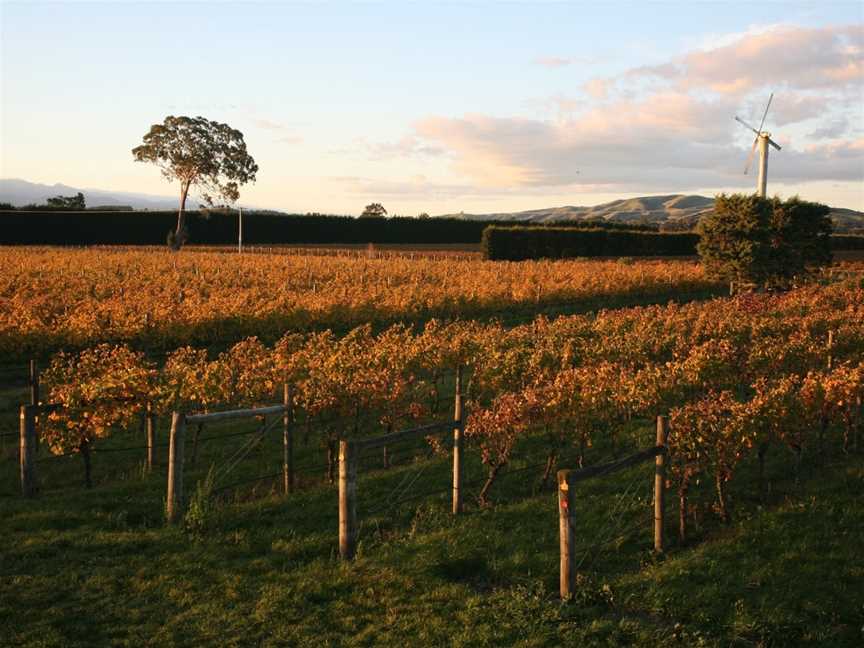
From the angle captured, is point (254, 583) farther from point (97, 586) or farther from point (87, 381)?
point (87, 381)

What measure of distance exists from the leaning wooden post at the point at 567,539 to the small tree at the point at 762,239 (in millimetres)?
31701

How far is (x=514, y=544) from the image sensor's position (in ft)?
29.6

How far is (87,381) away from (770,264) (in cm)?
3267

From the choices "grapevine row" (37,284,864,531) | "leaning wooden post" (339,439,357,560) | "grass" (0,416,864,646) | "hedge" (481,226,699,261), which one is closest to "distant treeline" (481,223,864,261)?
"hedge" (481,226,699,261)

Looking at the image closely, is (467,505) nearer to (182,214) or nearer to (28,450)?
(28,450)

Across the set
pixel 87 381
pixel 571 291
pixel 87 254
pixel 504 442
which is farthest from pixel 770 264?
pixel 87 254

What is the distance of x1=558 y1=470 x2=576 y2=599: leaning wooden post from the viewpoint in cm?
762

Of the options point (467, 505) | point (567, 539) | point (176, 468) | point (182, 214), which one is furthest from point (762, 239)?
point (182, 214)

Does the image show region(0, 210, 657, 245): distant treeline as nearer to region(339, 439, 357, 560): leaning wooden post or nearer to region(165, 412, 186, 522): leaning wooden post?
region(165, 412, 186, 522): leaning wooden post

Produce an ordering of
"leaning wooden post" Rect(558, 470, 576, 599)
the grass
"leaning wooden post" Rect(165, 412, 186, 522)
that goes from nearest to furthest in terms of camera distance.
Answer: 1. the grass
2. "leaning wooden post" Rect(558, 470, 576, 599)
3. "leaning wooden post" Rect(165, 412, 186, 522)

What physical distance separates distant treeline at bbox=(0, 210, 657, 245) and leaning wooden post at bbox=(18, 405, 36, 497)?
5926cm

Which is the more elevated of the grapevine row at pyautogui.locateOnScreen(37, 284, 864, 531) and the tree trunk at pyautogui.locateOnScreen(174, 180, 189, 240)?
the tree trunk at pyautogui.locateOnScreen(174, 180, 189, 240)

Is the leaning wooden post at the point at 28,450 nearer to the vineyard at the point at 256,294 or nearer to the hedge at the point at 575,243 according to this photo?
the vineyard at the point at 256,294

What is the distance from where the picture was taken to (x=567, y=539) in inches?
301
